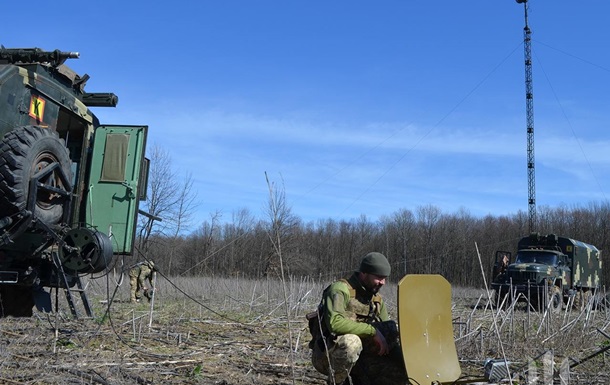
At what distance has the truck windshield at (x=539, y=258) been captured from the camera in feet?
67.1

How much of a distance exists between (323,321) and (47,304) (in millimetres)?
5023

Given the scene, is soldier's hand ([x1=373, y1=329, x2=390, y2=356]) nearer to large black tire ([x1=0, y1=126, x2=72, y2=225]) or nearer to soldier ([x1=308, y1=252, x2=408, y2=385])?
soldier ([x1=308, y1=252, x2=408, y2=385])

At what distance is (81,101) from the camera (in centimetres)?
793

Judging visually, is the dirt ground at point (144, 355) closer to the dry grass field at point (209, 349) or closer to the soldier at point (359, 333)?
the dry grass field at point (209, 349)

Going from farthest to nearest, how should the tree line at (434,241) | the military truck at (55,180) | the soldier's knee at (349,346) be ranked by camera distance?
the tree line at (434,241)
the military truck at (55,180)
the soldier's knee at (349,346)

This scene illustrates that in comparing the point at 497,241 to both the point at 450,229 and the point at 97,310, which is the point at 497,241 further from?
the point at 97,310

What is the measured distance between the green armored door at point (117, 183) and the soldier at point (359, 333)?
3.76 m

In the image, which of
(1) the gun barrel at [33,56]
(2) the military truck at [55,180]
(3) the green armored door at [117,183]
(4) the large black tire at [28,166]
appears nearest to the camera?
(4) the large black tire at [28,166]

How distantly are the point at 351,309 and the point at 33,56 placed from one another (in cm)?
519

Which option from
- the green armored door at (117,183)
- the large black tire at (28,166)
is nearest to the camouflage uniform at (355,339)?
the large black tire at (28,166)

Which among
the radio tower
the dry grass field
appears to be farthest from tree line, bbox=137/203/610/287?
the dry grass field

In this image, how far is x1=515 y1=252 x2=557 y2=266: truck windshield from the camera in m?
20.4

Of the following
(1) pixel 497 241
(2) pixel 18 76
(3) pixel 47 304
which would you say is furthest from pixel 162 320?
(1) pixel 497 241

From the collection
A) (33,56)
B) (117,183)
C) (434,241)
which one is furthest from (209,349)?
(434,241)
